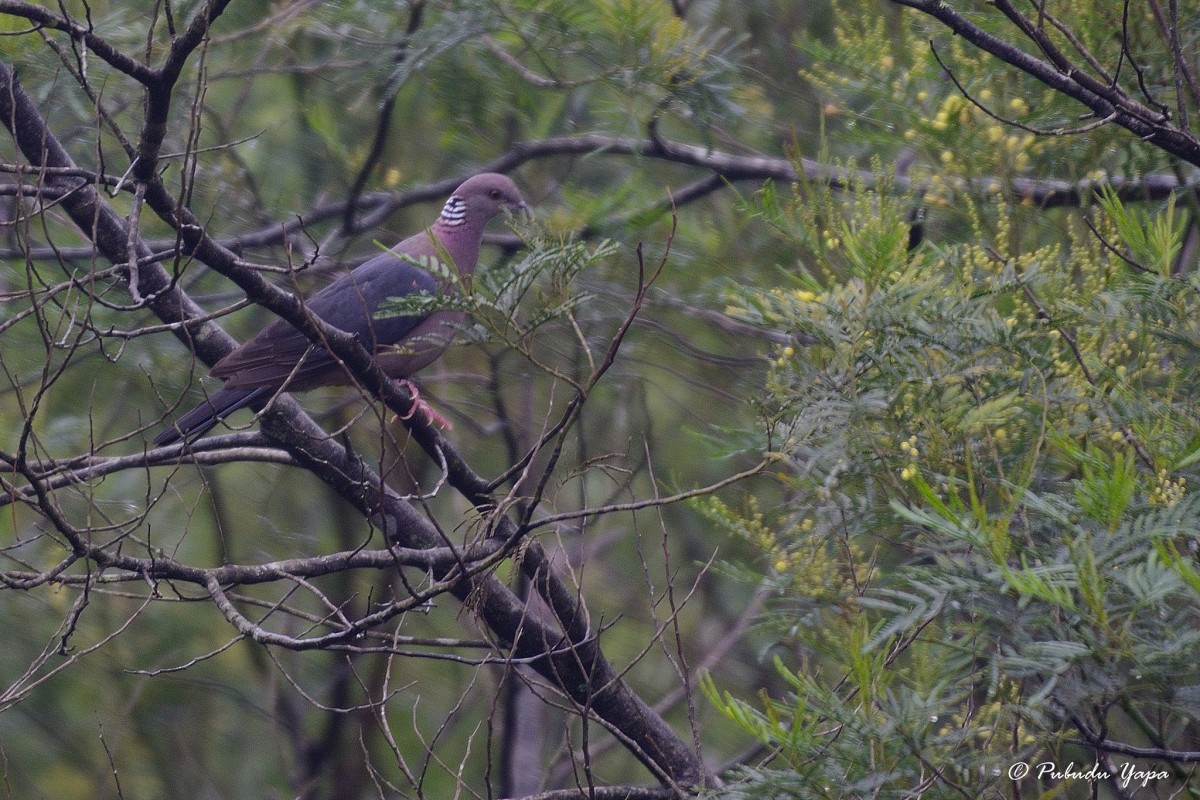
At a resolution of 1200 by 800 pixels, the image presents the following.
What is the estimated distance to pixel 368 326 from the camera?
4.01 meters

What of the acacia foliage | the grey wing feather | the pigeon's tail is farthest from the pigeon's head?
the acacia foliage

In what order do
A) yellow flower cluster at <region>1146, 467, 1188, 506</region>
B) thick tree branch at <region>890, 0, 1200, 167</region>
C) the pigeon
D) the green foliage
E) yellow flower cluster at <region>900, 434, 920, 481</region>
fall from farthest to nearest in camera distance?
the pigeon < thick tree branch at <region>890, 0, 1200, 167</region> < yellow flower cluster at <region>900, 434, 920, 481</region> < yellow flower cluster at <region>1146, 467, 1188, 506</region> < the green foliage

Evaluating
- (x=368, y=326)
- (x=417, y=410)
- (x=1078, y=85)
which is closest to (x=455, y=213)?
(x=368, y=326)

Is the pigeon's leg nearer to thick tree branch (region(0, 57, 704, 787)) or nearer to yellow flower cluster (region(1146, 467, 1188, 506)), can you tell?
thick tree branch (region(0, 57, 704, 787))

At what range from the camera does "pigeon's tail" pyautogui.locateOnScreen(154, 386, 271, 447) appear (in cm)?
399

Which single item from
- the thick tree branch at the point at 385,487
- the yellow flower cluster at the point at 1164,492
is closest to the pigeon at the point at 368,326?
the thick tree branch at the point at 385,487

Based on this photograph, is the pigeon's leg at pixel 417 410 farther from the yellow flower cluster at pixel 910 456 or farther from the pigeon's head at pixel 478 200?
the yellow flower cluster at pixel 910 456

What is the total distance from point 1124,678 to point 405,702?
4.62 metres

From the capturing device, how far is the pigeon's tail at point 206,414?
13.1 feet

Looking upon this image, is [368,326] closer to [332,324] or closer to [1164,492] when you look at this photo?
[332,324]

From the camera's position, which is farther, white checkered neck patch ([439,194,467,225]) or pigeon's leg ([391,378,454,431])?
white checkered neck patch ([439,194,467,225])

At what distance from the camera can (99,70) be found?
4.95 meters

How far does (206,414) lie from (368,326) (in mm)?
720

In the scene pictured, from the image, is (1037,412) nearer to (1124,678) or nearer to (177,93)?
(1124,678)
